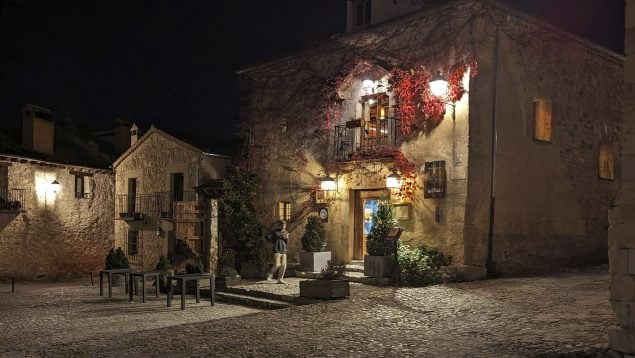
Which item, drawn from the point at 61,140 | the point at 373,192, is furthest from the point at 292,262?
the point at 61,140

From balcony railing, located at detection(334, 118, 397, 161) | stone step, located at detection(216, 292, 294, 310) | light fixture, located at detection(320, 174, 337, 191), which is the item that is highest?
balcony railing, located at detection(334, 118, 397, 161)

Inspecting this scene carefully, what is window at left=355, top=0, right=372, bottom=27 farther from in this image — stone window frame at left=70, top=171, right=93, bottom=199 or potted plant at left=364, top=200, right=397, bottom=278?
stone window frame at left=70, top=171, right=93, bottom=199

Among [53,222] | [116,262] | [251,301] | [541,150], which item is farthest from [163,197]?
[541,150]

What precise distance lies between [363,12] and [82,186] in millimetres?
13486

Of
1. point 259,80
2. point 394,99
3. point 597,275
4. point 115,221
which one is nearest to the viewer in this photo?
point 597,275

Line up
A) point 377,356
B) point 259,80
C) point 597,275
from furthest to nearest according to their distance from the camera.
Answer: point 259,80 → point 597,275 → point 377,356

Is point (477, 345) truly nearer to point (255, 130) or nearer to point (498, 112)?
point (498, 112)

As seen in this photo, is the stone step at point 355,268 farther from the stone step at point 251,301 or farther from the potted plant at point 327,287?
the potted plant at point 327,287

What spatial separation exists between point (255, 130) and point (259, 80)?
167 cm

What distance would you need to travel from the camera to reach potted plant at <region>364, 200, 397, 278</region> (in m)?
13.5

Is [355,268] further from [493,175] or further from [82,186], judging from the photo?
[82,186]

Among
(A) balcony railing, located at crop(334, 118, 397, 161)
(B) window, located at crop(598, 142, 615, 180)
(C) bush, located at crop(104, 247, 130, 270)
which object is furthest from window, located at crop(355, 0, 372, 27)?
(C) bush, located at crop(104, 247, 130, 270)

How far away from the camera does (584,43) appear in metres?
16.2

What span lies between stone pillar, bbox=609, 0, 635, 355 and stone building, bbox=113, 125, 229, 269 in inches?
606
